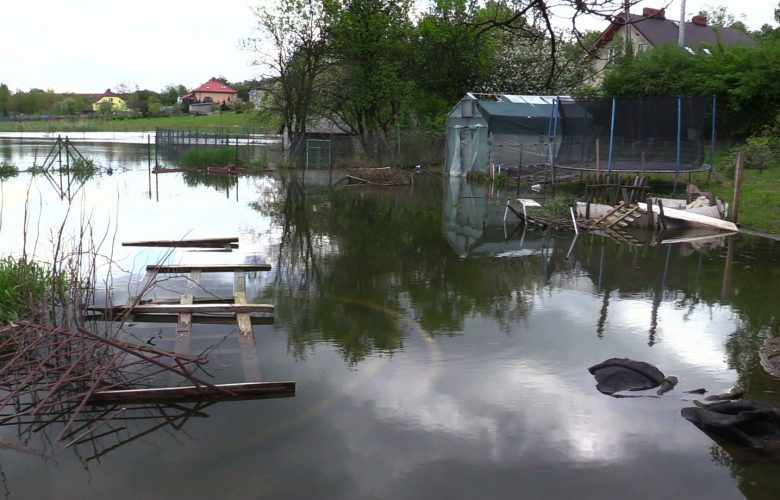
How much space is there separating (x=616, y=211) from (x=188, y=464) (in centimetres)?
1310

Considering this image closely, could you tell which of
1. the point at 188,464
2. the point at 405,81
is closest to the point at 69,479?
the point at 188,464

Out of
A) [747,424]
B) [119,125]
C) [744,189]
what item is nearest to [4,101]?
[119,125]

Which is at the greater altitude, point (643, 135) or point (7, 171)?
point (643, 135)

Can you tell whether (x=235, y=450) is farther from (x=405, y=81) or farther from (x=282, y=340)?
(x=405, y=81)

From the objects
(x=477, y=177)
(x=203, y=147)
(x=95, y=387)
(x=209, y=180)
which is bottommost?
(x=95, y=387)

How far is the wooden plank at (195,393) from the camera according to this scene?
6070 mm

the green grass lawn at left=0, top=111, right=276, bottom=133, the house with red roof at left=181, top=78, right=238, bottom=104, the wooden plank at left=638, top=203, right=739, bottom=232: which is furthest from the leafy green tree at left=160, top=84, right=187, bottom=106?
the wooden plank at left=638, top=203, right=739, bottom=232

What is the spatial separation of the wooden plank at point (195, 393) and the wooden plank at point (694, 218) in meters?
12.2

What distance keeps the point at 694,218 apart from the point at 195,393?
12931 mm

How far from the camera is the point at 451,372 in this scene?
23.1 ft

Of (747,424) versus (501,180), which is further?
(501,180)

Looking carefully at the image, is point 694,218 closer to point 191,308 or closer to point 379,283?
point 379,283

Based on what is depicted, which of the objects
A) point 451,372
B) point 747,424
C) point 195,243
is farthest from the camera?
point 195,243

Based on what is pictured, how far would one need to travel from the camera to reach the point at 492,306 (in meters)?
9.45
